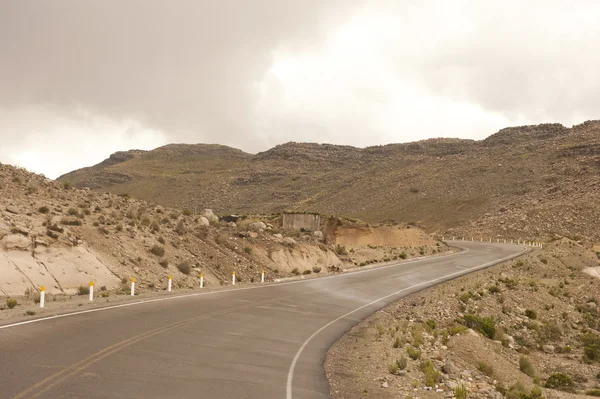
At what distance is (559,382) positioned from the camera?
17.8m

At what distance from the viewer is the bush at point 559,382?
1758 cm

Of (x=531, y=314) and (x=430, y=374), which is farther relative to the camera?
(x=531, y=314)

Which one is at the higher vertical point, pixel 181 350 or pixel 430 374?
pixel 181 350

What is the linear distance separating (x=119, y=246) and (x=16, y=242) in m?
5.90

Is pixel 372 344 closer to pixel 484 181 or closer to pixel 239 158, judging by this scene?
pixel 484 181

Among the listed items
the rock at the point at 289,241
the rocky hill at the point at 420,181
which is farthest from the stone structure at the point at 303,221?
the rocky hill at the point at 420,181

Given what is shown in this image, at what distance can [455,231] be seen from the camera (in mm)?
98375

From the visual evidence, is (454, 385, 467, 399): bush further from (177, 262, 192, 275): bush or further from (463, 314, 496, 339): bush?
(177, 262, 192, 275): bush

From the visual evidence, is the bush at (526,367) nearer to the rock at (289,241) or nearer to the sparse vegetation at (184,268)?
the sparse vegetation at (184,268)

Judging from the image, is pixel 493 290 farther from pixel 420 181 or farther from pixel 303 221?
pixel 420 181

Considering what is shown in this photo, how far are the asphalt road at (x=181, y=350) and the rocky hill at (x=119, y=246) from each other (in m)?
5.09

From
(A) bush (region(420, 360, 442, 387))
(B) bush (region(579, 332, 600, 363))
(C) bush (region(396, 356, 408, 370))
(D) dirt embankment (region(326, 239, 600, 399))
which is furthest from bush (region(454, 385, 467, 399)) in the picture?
(B) bush (region(579, 332, 600, 363))

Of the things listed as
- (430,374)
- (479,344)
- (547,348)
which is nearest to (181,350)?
(430,374)

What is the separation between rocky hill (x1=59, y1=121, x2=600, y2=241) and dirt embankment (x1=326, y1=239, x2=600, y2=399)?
2164 inches
